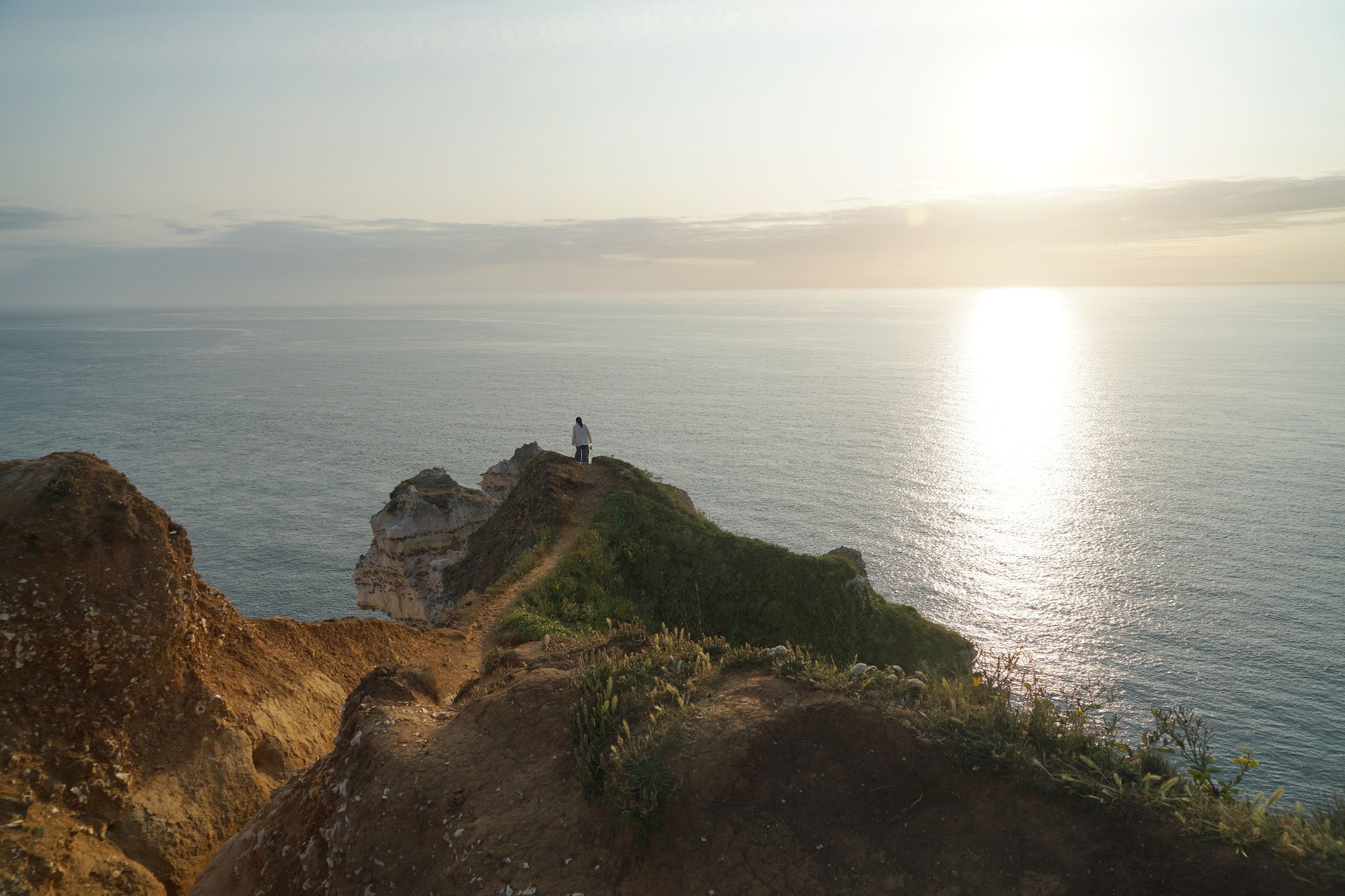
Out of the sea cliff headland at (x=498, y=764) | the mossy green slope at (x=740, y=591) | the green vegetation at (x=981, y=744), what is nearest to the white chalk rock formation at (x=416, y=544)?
the mossy green slope at (x=740, y=591)

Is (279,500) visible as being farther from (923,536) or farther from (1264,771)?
(1264,771)

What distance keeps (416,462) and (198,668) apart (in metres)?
86.9

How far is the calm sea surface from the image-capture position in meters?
55.9

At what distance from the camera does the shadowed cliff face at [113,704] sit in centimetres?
1284

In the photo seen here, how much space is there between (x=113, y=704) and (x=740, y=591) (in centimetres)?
→ 2134

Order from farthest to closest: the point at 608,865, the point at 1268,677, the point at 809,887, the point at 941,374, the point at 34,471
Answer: the point at 941,374, the point at 1268,677, the point at 34,471, the point at 608,865, the point at 809,887

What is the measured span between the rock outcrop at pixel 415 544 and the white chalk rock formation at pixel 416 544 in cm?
4

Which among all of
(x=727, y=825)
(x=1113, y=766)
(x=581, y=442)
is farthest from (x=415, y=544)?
(x=1113, y=766)

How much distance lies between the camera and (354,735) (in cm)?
1245

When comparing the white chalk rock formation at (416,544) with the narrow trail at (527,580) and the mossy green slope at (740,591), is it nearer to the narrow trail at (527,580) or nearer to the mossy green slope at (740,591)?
the narrow trail at (527,580)

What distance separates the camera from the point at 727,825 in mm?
9727

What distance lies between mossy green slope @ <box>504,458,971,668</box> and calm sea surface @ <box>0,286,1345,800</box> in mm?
29927

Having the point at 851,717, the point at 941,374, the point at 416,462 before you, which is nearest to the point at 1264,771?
the point at 851,717

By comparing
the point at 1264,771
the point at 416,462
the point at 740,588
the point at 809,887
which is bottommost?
the point at 1264,771
